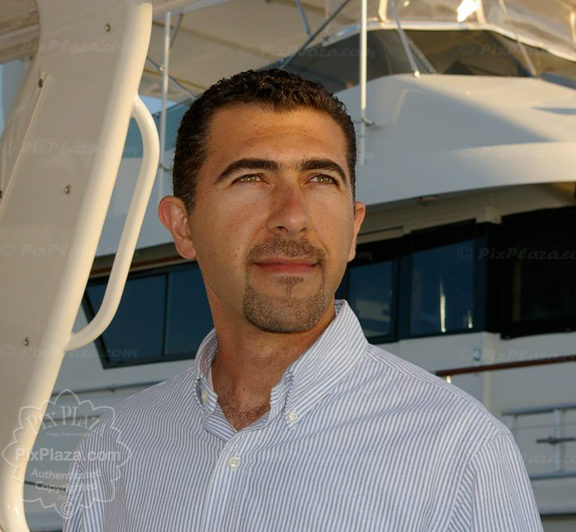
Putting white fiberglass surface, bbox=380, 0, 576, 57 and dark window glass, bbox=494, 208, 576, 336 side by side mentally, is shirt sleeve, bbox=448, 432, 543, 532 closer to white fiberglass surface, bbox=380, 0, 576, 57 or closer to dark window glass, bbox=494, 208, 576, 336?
dark window glass, bbox=494, 208, 576, 336

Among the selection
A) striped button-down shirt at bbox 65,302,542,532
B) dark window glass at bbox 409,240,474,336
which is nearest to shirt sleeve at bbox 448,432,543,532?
striped button-down shirt at bbox 65,302,542,532

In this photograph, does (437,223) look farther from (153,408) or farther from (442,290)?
(153,408)

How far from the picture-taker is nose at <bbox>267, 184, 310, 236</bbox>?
1576mm

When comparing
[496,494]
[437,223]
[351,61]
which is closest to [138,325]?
[351,61]

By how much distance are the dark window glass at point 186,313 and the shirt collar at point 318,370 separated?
6.08 m

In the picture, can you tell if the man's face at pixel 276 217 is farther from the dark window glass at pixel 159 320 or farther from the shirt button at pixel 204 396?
the dark window glass at pixel 159 320

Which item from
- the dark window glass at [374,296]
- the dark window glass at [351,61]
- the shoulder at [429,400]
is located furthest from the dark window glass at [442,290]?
the shoulder at [429,400]

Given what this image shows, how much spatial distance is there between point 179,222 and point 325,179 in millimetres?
367

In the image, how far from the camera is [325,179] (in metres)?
1.65

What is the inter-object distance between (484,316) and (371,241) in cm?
95

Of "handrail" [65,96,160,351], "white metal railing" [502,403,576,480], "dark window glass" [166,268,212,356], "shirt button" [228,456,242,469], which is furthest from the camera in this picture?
"dark window glass" [166,268,212,356]

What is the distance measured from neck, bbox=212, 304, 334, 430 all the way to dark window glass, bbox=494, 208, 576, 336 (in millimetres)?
4718

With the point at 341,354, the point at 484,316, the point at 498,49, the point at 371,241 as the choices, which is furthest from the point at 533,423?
the point at 341,354

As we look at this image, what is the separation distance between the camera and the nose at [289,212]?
1576 mm
